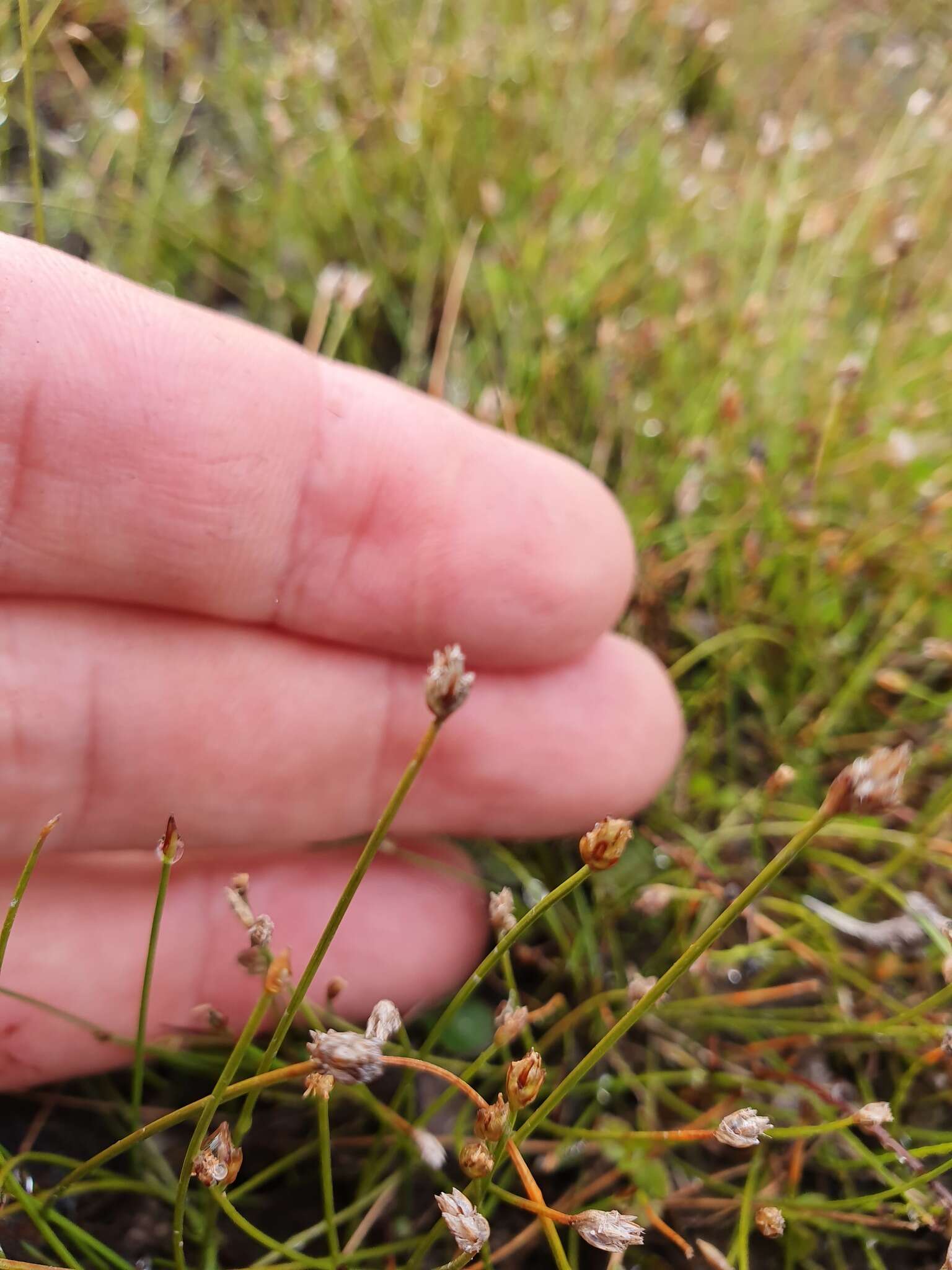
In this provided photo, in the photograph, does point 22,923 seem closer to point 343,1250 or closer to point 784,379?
point 343,1250

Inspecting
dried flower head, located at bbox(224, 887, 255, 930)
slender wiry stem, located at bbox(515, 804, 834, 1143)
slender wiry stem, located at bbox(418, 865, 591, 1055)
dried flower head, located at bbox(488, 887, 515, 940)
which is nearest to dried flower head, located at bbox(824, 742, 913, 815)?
slender wiry stem, located at bbox(515, 804, 834, 1143)

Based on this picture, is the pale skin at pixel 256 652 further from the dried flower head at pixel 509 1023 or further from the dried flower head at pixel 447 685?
the dried flower head at pixel 447 685

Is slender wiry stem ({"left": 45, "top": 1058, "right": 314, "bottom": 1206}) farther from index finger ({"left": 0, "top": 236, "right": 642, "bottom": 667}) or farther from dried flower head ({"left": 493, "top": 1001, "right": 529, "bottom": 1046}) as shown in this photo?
index finger ({"left": 0, "top": 236, "right": 642, "bottom": 667})

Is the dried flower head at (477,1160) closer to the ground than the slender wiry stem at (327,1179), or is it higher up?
higher up

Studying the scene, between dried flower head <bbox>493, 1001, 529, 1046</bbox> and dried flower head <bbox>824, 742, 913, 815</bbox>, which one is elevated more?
dried flower head <bbox>824, 742, 913, 815</bbox>

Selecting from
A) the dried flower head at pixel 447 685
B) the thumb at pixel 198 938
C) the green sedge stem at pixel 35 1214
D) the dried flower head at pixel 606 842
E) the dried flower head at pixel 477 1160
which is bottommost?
the green sedge stem at pixel 35 1214

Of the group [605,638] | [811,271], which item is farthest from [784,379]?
[605,638]

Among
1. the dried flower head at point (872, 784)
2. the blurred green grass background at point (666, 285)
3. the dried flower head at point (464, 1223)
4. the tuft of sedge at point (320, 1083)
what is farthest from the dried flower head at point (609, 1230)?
the blurred green grass background at point (666, 285)
